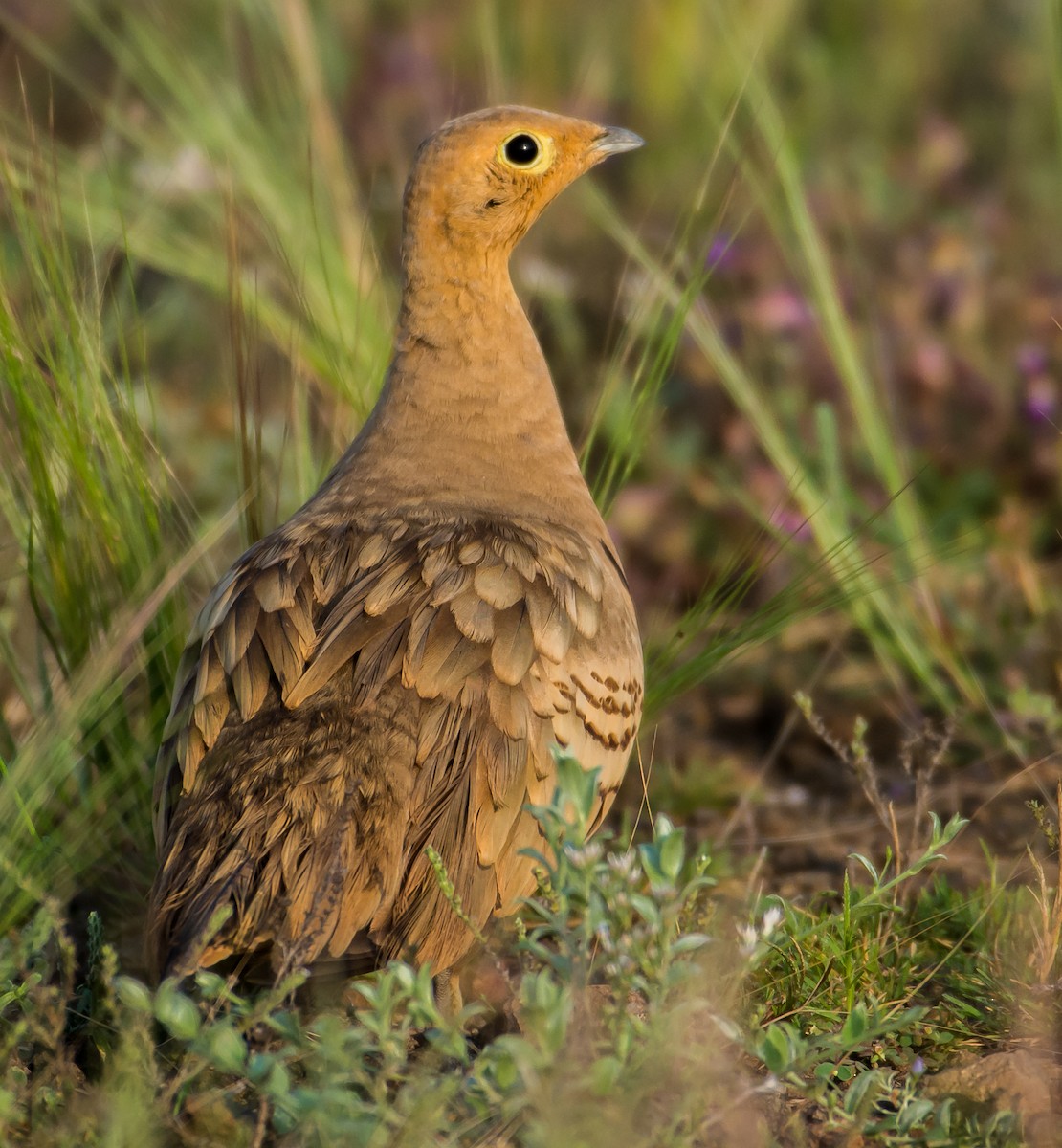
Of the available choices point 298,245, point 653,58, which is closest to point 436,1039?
point 298,245

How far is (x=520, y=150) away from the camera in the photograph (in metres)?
3.25

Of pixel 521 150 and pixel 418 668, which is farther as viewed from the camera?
pixel 521 150

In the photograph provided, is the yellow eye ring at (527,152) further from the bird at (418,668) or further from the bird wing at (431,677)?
the bird wing at (431,677)

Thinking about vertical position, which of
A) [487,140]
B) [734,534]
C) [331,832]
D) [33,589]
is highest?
[487,140]

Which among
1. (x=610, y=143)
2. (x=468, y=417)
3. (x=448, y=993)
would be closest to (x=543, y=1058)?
(x=448, y=993)

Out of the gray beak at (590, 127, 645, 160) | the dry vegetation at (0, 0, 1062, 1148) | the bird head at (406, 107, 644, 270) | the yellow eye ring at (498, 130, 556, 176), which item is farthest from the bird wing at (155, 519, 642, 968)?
the gray beak at (590, 127, 645, 160)

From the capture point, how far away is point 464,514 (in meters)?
2.89

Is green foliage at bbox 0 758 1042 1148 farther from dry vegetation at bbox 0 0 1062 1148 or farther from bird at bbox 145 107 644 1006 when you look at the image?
bird at bbox 145 107 644 1006

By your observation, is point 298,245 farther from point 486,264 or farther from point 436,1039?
point 436,1039

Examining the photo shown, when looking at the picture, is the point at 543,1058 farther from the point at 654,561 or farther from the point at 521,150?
the point at 654,561

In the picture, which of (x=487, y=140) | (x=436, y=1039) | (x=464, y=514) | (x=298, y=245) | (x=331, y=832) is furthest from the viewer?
(x=298, y=245)

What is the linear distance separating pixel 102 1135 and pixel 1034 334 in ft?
12.5

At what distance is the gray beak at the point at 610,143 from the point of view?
3.36m

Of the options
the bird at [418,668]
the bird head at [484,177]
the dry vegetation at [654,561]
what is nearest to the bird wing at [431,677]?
the bird at [418,668]
